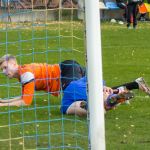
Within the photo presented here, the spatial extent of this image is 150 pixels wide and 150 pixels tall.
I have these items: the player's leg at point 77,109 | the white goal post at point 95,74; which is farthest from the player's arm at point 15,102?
the white goal post at point 95,74

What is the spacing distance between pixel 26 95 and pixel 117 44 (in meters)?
11.6

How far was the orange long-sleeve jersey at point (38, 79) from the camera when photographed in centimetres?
946

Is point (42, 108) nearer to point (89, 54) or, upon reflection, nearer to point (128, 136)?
point (128, 136)

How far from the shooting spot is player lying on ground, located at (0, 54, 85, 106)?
A: 9484mm

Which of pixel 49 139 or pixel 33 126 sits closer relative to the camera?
pixel 49 139

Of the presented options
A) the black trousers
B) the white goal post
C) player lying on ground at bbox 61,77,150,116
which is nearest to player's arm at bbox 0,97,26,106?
player lying on ground at bbox 61,77,150,116

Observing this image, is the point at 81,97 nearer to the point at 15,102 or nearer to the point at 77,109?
the point at 77,109

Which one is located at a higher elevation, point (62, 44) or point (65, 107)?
point (62, 44)

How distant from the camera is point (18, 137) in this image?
808cm

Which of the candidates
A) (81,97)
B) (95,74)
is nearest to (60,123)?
(81,97)

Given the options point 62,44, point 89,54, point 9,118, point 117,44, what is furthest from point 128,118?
point 117,44

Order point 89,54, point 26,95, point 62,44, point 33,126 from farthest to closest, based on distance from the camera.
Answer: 1. point 62,44
2. point 26,95
3. point 33,126
4. point 89,54

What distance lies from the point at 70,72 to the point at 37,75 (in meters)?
0.51

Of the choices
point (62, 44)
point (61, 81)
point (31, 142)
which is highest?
point (62, 44)
